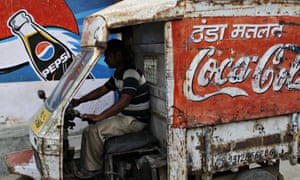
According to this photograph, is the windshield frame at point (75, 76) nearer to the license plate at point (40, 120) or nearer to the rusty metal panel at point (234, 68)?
the license plate at point (40, 120)

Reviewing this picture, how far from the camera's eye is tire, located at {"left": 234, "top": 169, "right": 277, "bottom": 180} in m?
3.42

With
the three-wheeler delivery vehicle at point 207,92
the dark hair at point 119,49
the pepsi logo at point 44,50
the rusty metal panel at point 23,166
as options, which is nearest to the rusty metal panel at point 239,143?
the three-wheeler delivery vehicle at point 207,92

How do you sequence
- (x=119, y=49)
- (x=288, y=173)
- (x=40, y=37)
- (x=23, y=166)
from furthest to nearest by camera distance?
(x=40, y=37)
(x=288, y=173)
(x=119, y=49)
(x=23, y=166)

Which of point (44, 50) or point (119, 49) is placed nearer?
point (119, 49)

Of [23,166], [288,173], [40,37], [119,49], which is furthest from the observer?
[40,37]

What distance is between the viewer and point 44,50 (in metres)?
5.78

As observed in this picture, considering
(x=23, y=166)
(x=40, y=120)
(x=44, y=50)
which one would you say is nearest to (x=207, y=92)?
(x=40, y=120)

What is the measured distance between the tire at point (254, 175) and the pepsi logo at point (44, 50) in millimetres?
3571

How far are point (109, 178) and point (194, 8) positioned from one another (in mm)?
1666

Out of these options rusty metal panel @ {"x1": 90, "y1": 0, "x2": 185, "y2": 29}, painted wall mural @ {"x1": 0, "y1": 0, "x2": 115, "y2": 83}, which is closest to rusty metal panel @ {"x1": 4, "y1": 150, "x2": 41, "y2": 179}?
rusty metal panel @ {"x1": 90, "y1": 0, "x2": 185, "y2": 29}

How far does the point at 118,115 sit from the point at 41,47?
2656 millimetres

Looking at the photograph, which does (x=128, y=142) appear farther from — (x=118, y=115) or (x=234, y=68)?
(x=234, y=68)

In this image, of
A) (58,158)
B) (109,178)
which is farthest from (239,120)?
(58,158)

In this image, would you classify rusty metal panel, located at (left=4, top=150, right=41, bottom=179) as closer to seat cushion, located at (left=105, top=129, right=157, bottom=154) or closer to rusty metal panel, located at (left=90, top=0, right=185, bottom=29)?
seat cushion, located at (left=105, top=129, right=157, bottom=154)
